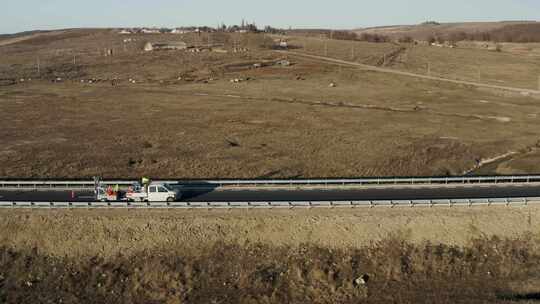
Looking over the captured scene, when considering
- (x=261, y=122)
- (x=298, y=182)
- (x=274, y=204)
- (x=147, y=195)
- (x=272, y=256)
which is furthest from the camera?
(x=261, y=122)

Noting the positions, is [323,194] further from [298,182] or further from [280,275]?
[280,275]

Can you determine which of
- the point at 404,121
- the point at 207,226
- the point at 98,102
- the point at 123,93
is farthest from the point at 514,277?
the point at 123,93

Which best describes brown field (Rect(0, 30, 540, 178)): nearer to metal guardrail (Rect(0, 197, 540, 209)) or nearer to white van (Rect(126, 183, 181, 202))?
white van (Rect(126, 183, 181, 202))

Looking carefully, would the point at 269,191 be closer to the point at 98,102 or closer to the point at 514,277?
the point at 514,277

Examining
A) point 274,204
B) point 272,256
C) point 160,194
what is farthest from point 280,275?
point 160,194

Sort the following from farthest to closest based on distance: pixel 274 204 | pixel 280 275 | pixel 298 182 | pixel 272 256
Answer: pixel 298 182
pixel 274 204
pixel 272 256
pixel 280 275

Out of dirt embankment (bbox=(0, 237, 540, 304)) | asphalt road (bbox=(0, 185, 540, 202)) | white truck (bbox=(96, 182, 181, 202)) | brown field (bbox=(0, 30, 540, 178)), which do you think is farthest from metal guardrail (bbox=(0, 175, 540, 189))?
dirt embankment (bbox=(0, 237, 540, 304))
